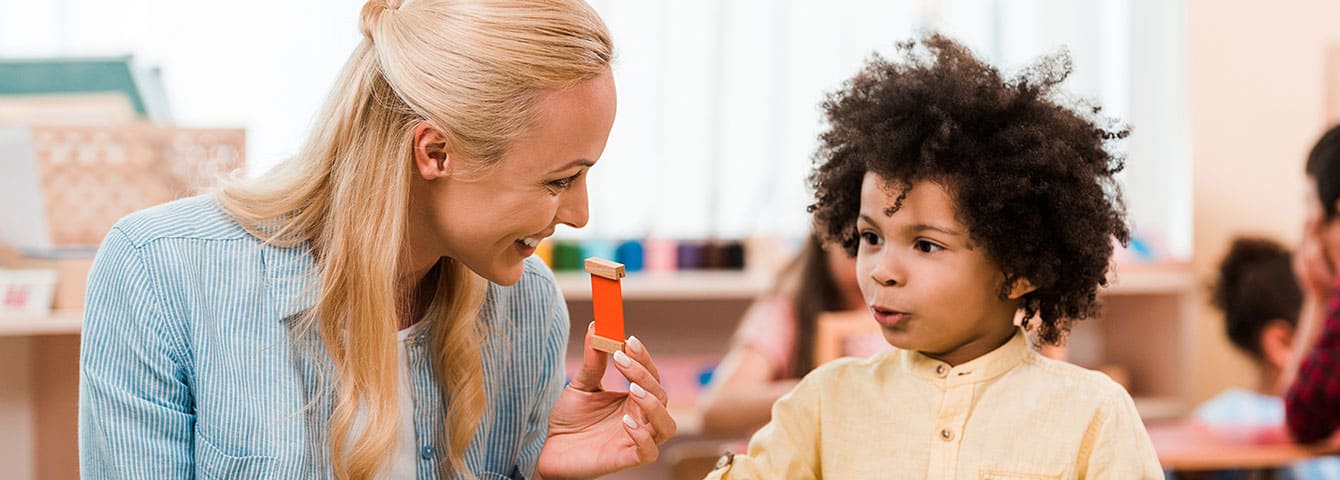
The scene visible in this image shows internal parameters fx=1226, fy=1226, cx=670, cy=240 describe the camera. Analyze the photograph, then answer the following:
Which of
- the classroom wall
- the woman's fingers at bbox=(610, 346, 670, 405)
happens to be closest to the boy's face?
the woman's fingers at bbox=(610, 346, 670, 405)

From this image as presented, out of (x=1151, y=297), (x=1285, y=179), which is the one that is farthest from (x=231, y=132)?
(x=1285, y=179)

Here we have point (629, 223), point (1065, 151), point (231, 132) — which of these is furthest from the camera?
point (629, 223)

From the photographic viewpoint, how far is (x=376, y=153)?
1.31 metres

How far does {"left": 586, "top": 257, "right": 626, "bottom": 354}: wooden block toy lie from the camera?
50.0 inches

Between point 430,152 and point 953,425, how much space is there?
2.03 ft

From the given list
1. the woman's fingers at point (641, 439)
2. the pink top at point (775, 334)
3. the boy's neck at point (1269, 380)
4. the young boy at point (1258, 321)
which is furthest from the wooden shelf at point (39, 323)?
the boy's neck at point (1269, 380)

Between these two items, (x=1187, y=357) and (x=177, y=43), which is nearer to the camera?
(x=177, y=43)

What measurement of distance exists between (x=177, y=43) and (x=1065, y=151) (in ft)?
9.02

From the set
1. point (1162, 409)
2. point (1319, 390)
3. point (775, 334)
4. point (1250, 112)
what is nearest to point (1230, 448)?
point (1319, 390)

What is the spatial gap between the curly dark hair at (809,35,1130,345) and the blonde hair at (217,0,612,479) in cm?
32

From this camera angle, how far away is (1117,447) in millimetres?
1216

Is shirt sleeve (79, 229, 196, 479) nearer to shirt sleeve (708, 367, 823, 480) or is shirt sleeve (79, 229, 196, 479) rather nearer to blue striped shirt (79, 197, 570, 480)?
blue striped shirt (79, 197, 570, 480)

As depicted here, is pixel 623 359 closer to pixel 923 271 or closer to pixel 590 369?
pixel 590 369

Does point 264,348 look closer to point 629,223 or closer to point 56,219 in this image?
point 56,219
